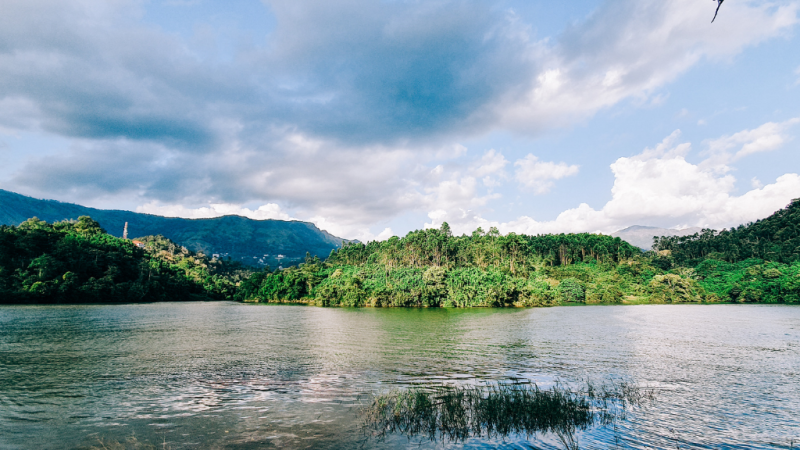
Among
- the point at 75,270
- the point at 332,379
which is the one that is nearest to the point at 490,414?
the point at 332,379

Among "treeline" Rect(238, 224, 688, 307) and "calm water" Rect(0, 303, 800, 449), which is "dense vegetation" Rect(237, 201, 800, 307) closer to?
"treeline" Rect(238, 224, 688, 307)

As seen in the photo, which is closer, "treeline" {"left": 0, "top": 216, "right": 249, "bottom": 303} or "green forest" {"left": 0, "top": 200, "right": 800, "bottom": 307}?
"green forest" {"left": 0, "top": 200, "right": 800, "bottom": 307}

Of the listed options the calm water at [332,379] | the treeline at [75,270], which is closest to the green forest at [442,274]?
the treeline at [75,270]

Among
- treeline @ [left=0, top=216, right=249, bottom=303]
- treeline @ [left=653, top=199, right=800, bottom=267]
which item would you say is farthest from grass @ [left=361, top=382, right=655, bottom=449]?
treeline @ [left=653, top=199, right=800, bottom=267]

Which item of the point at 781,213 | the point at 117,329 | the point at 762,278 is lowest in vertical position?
the point at 117,329

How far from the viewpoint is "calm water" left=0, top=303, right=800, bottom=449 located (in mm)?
14359

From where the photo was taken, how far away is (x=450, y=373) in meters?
25.6

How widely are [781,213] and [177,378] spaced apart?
253 metres

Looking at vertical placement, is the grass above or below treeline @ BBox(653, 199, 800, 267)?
below

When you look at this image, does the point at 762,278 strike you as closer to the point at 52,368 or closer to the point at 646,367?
the point at 646,367

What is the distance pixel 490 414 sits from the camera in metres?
15.9

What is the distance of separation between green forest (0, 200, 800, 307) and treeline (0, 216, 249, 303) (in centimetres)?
34

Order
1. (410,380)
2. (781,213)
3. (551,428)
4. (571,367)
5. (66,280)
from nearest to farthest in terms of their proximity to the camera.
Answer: (551,428) < (410,380) < (571,367) < (66,280) < (781,213)

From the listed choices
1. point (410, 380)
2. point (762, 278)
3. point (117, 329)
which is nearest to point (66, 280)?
point (117, 329)
